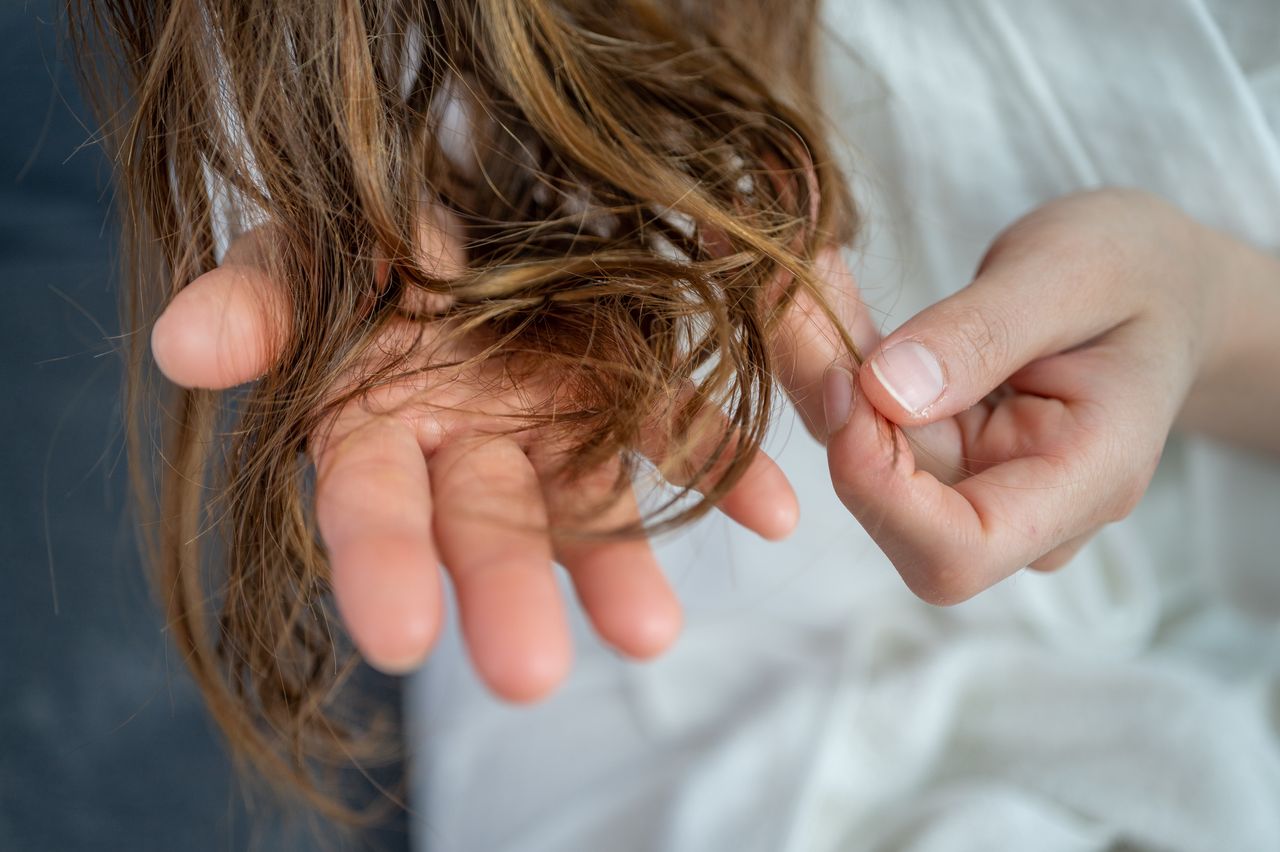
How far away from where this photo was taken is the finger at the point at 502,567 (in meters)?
0.32

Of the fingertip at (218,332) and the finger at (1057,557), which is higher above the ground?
the fingertip at (218,332)

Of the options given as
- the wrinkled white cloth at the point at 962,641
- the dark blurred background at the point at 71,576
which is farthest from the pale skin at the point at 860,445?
the dark blurred background at the point at 71,576

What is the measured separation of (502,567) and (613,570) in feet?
0.16

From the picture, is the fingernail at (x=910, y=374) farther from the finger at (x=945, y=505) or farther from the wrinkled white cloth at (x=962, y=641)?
the wrinkled white cloth at (x=962, y=641)

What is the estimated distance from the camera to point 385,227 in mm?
500

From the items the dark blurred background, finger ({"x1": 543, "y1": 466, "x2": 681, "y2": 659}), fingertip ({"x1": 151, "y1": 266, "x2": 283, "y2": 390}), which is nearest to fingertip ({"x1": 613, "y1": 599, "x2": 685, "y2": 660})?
finger ({"x1": 543, "y1": 466, "x2": 681, "y2": 659})

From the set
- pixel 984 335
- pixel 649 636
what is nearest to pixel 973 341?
pixel 984 335

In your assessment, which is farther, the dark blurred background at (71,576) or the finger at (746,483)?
the dark blurred background at (71,576)

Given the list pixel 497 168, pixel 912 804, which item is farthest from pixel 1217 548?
pixel 497 168

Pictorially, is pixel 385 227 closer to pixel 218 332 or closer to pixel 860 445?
pixel 218 332

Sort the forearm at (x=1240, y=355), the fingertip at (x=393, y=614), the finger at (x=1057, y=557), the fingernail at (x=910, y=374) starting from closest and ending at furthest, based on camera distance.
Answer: the fingertip at (x=393, y=614) < the fingernail at (x=910, y=374) < the finger at (x=1057, y=557) < the forearm at (x=1240, y=355)

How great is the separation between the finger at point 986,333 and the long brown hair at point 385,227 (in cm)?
7

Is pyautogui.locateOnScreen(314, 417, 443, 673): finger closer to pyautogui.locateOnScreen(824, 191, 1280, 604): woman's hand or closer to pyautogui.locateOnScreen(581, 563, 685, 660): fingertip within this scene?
pyautogui.locateOnScreen(581, 563, 685, 660): fingertip

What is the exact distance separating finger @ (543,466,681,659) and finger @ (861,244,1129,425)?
5.1 inches
